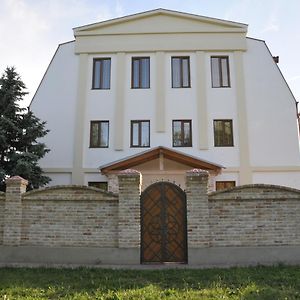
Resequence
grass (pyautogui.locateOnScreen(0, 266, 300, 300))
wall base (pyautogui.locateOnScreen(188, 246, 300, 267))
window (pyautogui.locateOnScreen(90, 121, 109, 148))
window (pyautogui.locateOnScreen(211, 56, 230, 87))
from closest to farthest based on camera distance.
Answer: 1. grass (pyautogui.locateOnScreen(0, 266, 300, 300))
2. wall base (pyautogui.locateOnScreen(188, 246, 300, 267))
3. window (pyautogui.locateOnScreen(90, 121, 109, 148))
4. window (pyautogui.locateOnScreen(211, 56, 230, 87))

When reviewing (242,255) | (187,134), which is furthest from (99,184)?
(242,255)

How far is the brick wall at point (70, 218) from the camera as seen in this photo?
343 inches

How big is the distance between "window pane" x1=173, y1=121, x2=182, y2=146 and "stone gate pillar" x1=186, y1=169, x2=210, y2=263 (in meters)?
7.06

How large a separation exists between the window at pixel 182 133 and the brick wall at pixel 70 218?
7.43m

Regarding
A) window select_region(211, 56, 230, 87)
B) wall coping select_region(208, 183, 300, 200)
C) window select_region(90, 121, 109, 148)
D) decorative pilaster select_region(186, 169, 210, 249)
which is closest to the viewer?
decorative pilaster select_region(186, 169, 210, 249)

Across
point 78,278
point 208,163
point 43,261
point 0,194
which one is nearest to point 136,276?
point 78,278

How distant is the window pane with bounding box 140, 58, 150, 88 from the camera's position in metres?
16.6

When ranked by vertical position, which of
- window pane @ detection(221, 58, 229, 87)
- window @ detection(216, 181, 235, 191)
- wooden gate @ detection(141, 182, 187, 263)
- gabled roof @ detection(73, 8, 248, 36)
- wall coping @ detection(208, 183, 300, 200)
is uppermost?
gabled roof @ detection(73, 8, 248, 36)

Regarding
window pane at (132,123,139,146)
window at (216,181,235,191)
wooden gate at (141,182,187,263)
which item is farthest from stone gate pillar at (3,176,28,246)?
window at (216,181,235,191)

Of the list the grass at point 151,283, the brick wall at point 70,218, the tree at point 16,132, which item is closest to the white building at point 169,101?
the tree at point 16,132

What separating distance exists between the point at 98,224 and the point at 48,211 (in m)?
1.23

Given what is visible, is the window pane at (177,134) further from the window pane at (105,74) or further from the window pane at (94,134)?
the window pane at (105,74)

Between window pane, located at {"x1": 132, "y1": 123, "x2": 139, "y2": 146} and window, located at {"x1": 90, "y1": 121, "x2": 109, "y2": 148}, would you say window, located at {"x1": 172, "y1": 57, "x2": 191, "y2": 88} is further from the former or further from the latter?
window, located at {"x1": 90, "y1": 121, "x2": 109, "y2": 148}

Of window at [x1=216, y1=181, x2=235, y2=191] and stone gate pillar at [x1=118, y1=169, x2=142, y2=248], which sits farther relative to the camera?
window at [x1=216, y1=181, x2=235, y2=191]
